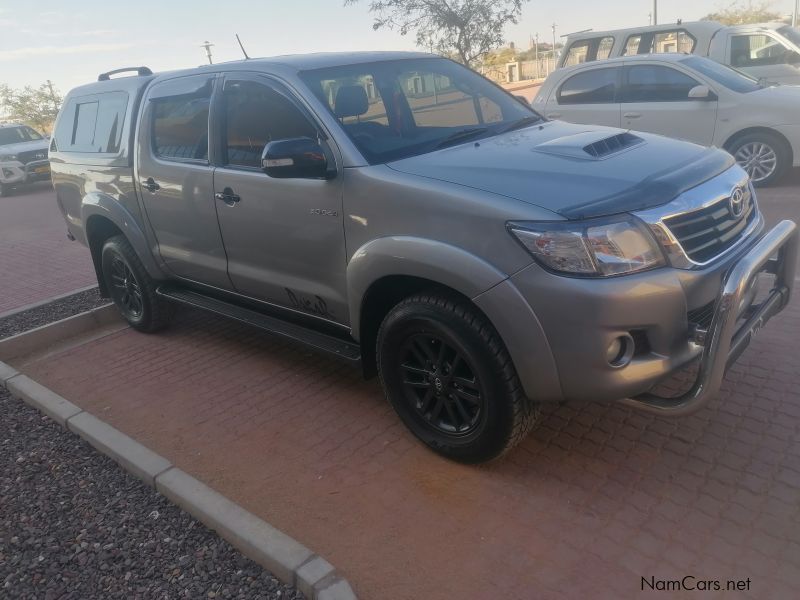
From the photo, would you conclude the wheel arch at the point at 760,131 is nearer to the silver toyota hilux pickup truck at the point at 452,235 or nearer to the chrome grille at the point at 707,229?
the silver toyota hilux pickup truck at the point at 452,235

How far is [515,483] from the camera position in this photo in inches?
123

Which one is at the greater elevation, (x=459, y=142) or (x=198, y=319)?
(x=459, y=142)

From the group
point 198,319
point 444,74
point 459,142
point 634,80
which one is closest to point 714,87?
point 634,80

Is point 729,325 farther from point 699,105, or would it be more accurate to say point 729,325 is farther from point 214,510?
point 699,105

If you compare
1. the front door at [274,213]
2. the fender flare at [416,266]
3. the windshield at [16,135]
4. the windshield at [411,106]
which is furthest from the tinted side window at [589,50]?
the windshield at [16,135]

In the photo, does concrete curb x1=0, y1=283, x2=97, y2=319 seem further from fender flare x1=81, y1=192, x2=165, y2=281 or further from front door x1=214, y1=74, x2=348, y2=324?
front door x1=214, y1=74, x2=348, y2=324

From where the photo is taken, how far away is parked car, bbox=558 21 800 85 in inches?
388

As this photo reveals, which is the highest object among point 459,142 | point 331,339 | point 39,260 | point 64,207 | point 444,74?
point 444,74

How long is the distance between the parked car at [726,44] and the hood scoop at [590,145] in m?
7.38

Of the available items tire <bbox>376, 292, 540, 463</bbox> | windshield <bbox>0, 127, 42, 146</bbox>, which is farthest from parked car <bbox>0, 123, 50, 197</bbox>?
tire <bbox>376, 292, 540, 463</bbox>

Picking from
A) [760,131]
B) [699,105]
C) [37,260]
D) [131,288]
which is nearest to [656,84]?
[699,105]

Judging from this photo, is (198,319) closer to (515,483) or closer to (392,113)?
(392,113)

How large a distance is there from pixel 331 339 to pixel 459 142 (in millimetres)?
1285

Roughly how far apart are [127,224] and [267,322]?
1640 millimetres
